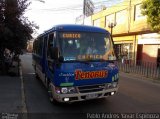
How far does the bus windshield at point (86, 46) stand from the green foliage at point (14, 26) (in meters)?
6.48

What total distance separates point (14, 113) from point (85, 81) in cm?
209

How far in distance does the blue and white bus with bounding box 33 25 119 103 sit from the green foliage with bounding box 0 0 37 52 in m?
6.47

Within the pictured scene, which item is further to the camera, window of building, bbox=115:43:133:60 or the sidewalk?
window of building, bbox=115:43:133:60

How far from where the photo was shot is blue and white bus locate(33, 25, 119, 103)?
7.08m

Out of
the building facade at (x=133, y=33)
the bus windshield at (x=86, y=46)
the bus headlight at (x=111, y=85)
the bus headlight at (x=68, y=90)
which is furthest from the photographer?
the building facade at (x=133, y=33)

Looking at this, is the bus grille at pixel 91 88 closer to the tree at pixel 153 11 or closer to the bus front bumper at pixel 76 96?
the bus front bumper at pixel 76 96

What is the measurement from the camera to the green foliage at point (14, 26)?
13.6 metres

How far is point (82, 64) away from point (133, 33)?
71.6ft

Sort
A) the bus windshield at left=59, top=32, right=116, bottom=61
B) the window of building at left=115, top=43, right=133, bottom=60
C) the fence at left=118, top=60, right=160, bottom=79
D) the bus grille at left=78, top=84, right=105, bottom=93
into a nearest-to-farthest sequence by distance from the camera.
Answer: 1. the bus grille at left=78, top=84, right=105, bottom=93
2. the bus windshield at left=59, top=32, right=116, bottom=61
3. the fence at left=118, top=60, right=160, bottom=79
4. the window of building at left=115, top=43, right=133, bottom=60

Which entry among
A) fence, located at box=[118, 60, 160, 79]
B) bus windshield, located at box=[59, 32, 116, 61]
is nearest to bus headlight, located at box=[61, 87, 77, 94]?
bus windshield, located at box=[59, 32, 116, 61]

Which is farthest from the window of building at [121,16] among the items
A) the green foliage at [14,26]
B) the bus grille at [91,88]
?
the bus grille at [91,88]

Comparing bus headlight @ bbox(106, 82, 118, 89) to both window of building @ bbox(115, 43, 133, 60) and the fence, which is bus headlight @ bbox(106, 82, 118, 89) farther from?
window of building @ bbox(115, 43, 133, 60)

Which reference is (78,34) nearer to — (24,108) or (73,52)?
(73,52)

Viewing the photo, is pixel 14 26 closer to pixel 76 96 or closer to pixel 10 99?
pixel 10 99
